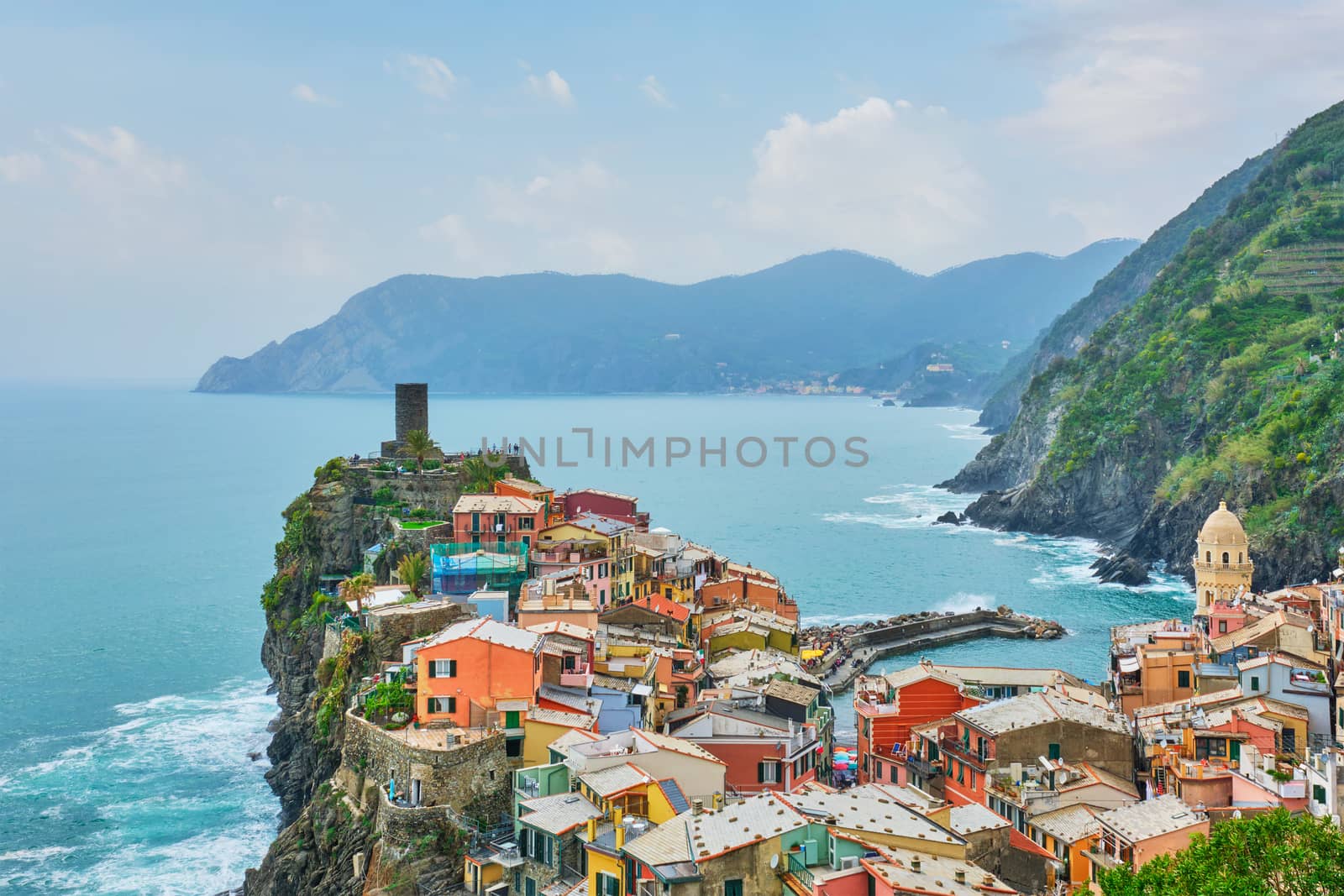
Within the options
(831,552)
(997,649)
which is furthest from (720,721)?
(831,552)

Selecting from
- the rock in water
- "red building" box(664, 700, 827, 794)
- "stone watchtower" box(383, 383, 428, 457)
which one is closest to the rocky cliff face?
"red building" box(664, 700, 827, 794)

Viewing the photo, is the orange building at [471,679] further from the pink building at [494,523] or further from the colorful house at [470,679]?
the pink building at [494,523]

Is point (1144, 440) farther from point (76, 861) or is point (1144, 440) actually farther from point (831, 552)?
point (76, 861)

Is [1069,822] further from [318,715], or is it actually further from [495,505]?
[495,505]

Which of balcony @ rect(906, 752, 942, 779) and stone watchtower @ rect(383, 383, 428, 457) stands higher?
stone watchtower @ rect(383, 383, 428, 457)

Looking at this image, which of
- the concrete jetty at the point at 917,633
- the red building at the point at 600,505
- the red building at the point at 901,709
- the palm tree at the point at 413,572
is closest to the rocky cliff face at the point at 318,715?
the palm tree at the point at 413,572

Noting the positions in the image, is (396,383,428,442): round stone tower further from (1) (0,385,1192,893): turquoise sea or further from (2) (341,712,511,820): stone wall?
(2) (341,712,511,820): stone wall

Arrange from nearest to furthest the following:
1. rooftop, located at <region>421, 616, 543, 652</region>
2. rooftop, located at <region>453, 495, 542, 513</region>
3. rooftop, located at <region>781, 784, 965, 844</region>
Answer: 1. rooftop, located at <region>781, 784, 965, 844</region>
2. rooftop, located at <region>421, 616, 543, 652</region>
3. rooftop, located at <region>453, 495, 542, 513</region>

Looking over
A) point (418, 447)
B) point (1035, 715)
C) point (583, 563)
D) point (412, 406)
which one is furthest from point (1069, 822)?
point (412, 406)
